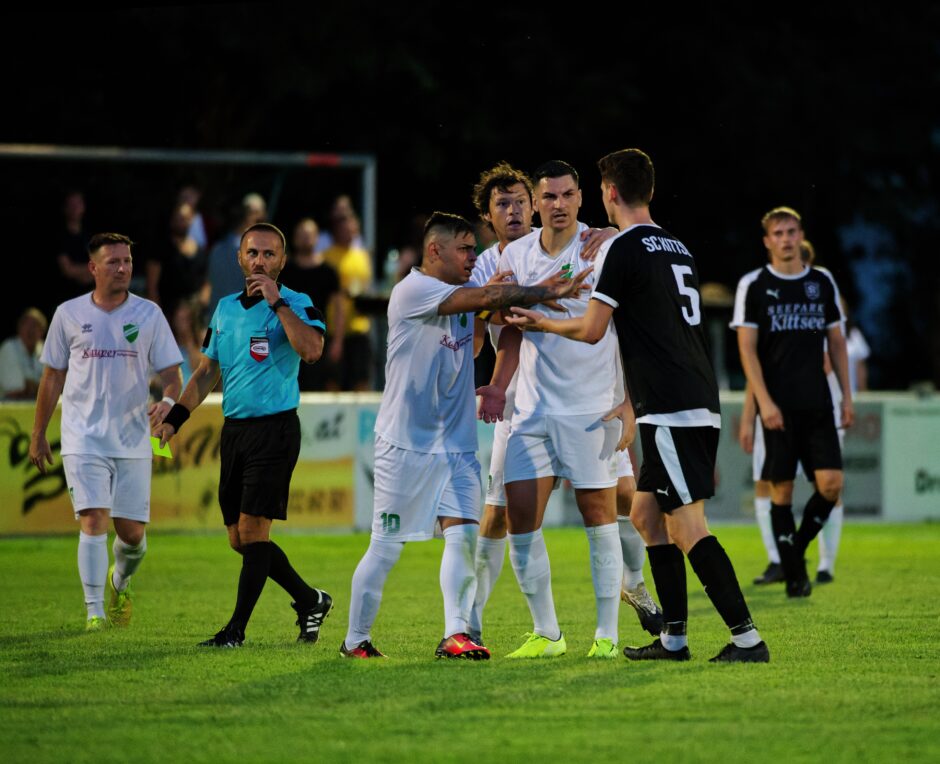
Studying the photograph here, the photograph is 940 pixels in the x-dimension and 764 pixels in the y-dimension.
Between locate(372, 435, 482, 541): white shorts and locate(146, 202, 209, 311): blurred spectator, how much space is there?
33.0 feet

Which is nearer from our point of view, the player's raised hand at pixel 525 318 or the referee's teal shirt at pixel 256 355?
the player's raised hand at pixel 525 318

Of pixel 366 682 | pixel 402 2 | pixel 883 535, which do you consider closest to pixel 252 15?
pixel 402 2

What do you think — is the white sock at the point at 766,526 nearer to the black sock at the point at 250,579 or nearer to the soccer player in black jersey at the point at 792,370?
the soccer player in black jersey at the point at 792,370

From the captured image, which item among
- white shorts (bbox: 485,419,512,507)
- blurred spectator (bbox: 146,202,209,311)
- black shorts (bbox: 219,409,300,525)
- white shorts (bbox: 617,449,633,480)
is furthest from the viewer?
blurred spectator (bbox: 146,202,209,311)

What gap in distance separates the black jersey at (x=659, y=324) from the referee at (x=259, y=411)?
5.96ft

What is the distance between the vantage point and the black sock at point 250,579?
29.0ft

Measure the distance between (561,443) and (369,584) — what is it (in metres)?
1.16

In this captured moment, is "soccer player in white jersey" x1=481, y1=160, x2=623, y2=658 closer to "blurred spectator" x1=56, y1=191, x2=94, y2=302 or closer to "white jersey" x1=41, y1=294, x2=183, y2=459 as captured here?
"white jersey" x1=41, y1=294, x2=183, y2=459

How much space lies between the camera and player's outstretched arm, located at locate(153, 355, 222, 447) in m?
9.34

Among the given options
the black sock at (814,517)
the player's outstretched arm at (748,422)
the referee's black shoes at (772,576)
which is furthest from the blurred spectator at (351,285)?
the black sock at (814,517)

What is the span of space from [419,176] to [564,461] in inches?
680

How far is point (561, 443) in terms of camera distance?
834 centimetres

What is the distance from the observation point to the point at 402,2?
24969 millimetres

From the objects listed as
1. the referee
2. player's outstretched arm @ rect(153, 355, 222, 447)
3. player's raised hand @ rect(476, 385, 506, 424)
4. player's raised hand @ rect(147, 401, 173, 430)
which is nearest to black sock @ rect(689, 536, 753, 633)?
player's raised hand @ rect(476, 385, 506, 424)
